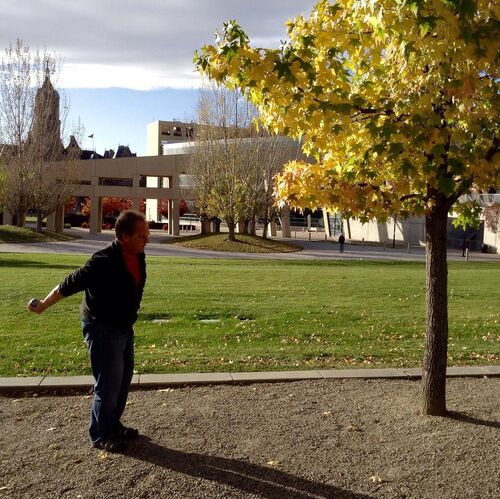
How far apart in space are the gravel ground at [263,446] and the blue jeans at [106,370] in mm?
176

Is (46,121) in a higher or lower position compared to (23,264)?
higher

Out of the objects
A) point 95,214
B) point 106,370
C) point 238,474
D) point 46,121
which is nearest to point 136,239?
point 106,370

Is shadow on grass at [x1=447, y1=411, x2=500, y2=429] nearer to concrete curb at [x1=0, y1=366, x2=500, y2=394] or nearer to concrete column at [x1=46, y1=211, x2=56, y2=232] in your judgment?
concrete curb at [x1=0, y1=366, x2=500, y2=394]

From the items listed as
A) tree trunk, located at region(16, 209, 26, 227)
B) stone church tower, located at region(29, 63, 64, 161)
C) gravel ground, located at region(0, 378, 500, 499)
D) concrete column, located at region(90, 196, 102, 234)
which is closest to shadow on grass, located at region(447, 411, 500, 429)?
gravel ground, located at region(0, 378, 500, 499)

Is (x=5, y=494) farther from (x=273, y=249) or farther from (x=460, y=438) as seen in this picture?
(x=273, y=249)

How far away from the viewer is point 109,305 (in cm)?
388

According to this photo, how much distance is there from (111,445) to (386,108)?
9.96 ft

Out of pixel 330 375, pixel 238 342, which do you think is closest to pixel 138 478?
pixel 330 375

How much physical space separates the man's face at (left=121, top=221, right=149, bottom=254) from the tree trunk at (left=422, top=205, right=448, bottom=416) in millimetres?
2191

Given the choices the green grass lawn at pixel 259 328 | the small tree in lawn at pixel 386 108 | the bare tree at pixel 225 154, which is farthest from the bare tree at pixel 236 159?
the small tree in lawn at pixel 386 108

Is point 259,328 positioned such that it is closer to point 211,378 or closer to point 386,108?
point 211,378

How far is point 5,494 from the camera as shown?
341cm

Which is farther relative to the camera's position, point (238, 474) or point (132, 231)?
point (132, 231)

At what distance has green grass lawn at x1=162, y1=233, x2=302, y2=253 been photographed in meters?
39.4
